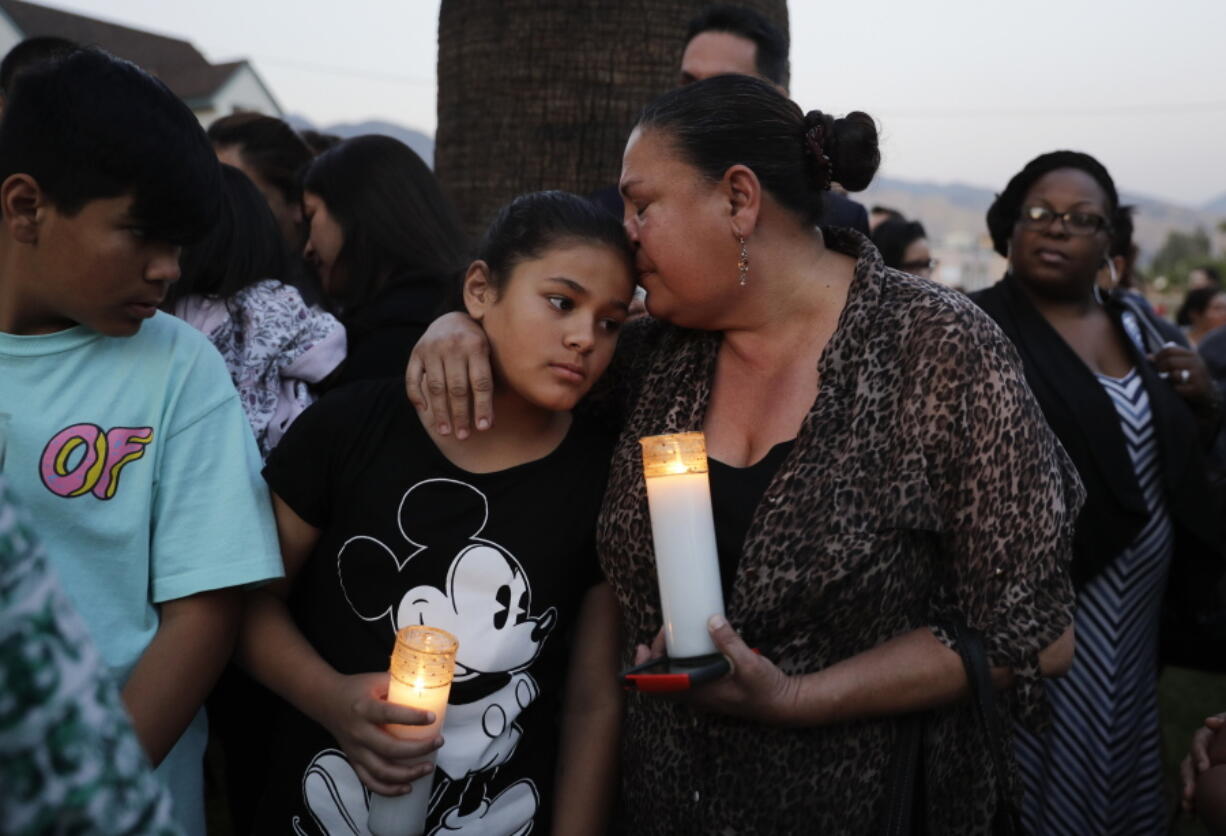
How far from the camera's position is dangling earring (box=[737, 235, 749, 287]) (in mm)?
2178

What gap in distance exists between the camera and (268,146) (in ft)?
13.3

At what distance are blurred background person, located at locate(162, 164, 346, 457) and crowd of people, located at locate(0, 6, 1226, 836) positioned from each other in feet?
2.73

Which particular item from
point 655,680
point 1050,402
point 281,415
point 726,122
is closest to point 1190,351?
point 1050,402

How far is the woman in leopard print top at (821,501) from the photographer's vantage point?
6.24ft

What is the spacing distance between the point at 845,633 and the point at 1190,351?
2386 mm

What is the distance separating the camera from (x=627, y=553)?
204cm

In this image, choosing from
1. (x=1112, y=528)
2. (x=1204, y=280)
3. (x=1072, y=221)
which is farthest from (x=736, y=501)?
(x=1204, y=280)

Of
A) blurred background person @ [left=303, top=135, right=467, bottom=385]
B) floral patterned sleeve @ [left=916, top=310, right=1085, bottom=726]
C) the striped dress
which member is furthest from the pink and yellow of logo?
the striped dress

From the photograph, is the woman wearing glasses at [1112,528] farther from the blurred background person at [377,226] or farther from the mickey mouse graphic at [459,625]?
the mickey mouse graphic at [459,625]

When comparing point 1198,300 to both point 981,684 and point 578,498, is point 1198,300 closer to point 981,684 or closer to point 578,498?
point 981,684

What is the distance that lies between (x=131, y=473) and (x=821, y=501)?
1279 mm

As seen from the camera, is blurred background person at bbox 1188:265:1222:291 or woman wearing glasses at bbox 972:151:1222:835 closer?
woman wearing glasses at bbox 972:151:1222:835

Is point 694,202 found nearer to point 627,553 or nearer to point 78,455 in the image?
point 627,553

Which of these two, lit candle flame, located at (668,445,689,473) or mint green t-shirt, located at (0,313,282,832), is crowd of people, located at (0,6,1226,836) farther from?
lit candle flame, located at (668,445,689,473)
